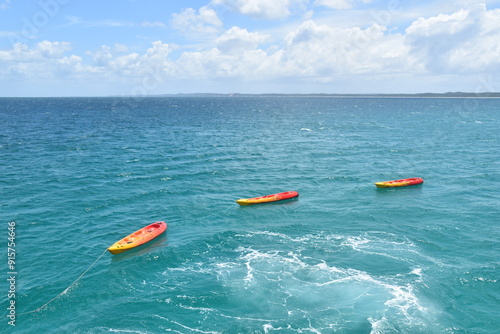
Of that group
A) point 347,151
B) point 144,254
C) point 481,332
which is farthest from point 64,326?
point 347,151

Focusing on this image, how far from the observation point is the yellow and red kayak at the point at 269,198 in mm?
60303

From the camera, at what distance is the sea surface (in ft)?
109

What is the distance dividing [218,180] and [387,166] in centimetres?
4107

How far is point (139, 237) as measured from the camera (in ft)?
153

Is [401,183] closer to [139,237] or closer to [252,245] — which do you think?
[252,245]

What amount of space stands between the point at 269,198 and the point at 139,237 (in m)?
23.4

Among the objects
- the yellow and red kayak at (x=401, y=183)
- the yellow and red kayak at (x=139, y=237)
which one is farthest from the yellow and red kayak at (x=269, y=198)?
the yellow and red kayak at (x=401, y=183)

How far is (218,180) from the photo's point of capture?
7456 cm

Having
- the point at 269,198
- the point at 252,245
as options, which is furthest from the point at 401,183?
the point at 252,245

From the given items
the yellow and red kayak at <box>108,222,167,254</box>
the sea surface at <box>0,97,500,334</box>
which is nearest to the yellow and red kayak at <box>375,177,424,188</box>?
the sea surface at <box>0,97,500,334</box>

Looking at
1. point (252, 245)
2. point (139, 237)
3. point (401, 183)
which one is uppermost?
point (401, 183)

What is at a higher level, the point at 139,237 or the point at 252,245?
the point at 139,237

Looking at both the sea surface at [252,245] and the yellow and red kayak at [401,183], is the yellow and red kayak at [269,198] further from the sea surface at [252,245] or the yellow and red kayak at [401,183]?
the yellow and red kayak at [401,183]

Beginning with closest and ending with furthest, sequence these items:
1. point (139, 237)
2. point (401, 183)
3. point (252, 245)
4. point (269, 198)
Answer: point (139, 237), point (252, 245), point (269, 198), point (401, 183)
